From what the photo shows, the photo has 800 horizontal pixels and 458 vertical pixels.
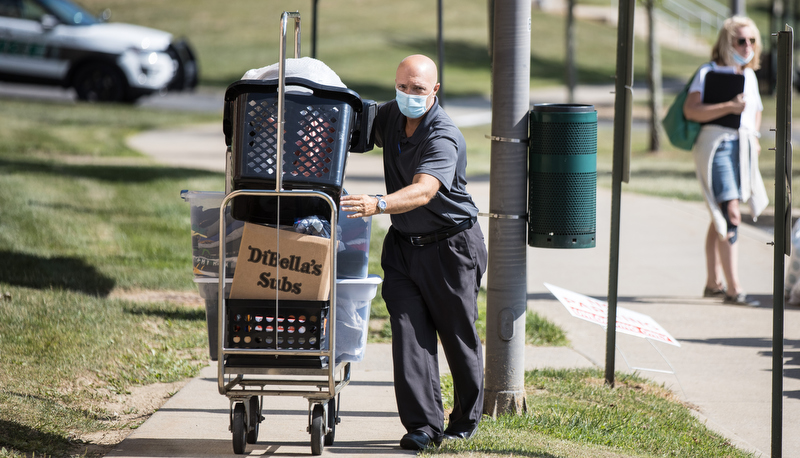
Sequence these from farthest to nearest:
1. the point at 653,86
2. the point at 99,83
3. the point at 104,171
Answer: the point at 99,83 → the point at 653,86 → the point at 104,171

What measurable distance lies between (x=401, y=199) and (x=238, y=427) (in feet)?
3.95

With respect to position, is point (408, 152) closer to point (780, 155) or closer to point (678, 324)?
point (780, 155)

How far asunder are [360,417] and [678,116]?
3.98 metres

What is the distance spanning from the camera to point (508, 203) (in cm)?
477

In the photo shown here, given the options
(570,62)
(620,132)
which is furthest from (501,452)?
(570,62)

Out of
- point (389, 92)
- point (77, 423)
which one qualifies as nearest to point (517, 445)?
point (77, 423)

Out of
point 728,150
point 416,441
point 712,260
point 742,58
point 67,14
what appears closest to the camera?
point 416,441

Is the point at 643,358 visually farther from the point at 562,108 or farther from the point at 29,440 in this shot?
the point at 29,440

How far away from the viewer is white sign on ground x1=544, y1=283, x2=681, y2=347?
16.8 feet

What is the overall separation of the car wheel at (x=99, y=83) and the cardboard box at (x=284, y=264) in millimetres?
16977

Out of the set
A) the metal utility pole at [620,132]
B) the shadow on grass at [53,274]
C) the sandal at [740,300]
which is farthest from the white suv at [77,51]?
the metal utility pole at [620,132]

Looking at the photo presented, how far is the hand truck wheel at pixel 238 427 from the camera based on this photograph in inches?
163

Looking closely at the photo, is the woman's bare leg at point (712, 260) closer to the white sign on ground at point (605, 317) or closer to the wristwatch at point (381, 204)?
the white sign on ground at point (605, 317)

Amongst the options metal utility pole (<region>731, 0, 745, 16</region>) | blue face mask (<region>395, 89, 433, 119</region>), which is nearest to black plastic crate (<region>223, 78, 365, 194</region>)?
blue face mask (<region>395, 89, 433, 119</region>)
